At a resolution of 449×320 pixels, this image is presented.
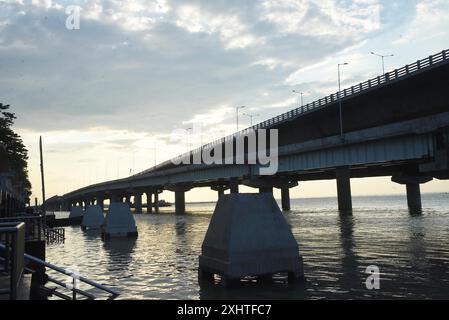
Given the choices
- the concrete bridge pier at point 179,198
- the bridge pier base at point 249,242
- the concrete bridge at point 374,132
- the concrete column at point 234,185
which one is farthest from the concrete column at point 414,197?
the bridge pier base at point 249,242

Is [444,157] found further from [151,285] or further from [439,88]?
[151,285]

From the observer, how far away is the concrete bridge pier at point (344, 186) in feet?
226

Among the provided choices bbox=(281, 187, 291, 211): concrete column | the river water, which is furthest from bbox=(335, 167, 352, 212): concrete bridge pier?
bbox=(281, 187, 291, 211): concrete column

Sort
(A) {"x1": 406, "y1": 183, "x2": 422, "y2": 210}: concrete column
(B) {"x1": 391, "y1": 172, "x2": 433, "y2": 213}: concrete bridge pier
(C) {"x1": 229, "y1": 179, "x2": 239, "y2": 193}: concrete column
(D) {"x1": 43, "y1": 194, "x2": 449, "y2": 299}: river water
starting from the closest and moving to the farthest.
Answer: (D) {"x1": 43, "y1": 194, "x2": 449, "y2": 299}: river water, (B) {"x1": 391, "y1": 172, "x2": 433, "y2": 213}: concrete bridge pier, (A) {"x1": 406, "y1": 183, "x2": 422, "y2": 210}: concrete column, (C) {"x1": 229, "y1": 179, "x2": 239, "y2": 193}: concrete column

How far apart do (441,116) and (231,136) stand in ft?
159

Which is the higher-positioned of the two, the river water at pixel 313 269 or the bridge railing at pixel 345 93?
the bridge railing at pixel 345 93

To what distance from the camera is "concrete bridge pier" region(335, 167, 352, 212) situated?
69.0m

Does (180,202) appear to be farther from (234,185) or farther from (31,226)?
(31,226)

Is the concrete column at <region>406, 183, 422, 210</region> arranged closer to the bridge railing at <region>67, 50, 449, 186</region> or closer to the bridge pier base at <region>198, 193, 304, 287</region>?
the bridge railing at <region>67, 50, 449, 186</region>

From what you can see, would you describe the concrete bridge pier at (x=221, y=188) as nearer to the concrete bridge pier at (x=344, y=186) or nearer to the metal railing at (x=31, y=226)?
the concrete bridge pier at (x=344, y=186)

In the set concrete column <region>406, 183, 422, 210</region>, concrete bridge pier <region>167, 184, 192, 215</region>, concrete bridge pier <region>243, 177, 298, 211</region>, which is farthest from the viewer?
concrete bridge pier <region>167, 184, 192, 215</region>

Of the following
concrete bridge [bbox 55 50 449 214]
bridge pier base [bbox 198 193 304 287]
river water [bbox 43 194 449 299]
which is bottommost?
river water [bbox 43 194 449 299]

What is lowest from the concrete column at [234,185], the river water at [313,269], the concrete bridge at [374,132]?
the river water at [313,269]

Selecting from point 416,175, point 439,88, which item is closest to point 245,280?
point 439,88
